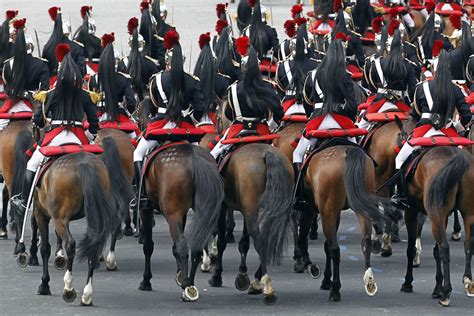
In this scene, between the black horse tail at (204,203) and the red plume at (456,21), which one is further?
the red plume at (456,21)

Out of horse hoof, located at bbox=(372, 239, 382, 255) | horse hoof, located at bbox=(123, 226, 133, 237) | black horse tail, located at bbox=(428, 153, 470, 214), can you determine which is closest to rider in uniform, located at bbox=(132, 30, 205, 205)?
black horse tail, located at bbox=(428, 153, 470, 214)

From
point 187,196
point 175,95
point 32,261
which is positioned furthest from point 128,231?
point 187,196

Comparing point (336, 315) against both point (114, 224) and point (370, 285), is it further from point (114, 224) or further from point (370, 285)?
point (114, 224)

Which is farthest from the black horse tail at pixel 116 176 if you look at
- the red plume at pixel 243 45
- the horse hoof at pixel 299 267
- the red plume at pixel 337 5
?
the red plume at pixel 337 5

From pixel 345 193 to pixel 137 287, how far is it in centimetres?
Answer: 259

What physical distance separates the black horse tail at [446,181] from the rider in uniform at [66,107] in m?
3.67

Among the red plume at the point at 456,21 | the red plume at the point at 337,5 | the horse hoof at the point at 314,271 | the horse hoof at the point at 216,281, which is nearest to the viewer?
the horse hoof at the point at 216,281

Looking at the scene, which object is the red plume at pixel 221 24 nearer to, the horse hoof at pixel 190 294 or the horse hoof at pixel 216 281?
the horse hoof at pixel 216 281

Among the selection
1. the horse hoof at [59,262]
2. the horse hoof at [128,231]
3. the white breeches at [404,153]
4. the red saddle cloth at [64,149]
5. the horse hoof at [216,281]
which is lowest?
the horse hoof at [128,231]

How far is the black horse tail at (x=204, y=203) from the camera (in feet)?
57.3

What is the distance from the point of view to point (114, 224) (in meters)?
17.6

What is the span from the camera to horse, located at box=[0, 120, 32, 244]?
20703 mm

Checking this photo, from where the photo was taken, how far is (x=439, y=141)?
1794 cm

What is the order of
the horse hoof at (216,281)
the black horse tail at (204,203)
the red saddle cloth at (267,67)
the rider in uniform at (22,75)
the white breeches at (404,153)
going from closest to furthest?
the black horse tail at (204,203), the white breeches at (404,153), the horse hoof at (216,281), the rider in uniform at (22,75), the red saddle cloth at (267,67)
